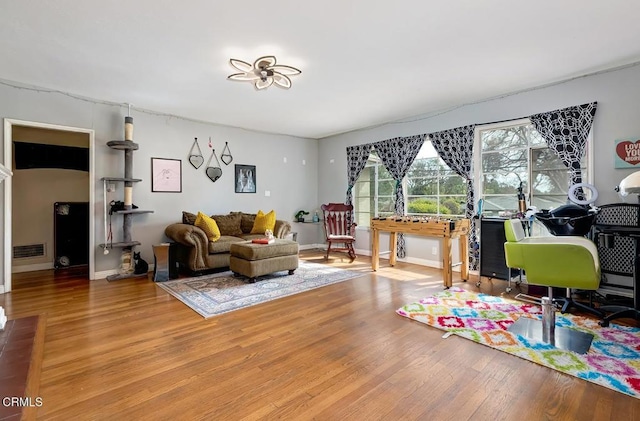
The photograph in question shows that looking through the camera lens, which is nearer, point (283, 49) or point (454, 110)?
point (283, 49)

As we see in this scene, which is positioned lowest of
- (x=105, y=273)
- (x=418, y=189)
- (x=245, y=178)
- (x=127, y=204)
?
(x=105, y=273)

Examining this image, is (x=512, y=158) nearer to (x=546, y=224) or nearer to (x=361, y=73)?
(x=546, y=224)

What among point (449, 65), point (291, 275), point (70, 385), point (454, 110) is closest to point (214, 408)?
point (70, 385)

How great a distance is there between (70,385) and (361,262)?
419cm

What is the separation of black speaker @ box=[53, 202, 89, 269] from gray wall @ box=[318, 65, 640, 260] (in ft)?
18.3

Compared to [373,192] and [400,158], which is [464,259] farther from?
[373,192]

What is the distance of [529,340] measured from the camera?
2.31 m

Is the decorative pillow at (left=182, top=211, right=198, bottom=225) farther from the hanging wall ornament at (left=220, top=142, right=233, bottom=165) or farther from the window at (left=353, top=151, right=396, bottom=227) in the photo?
the window at (left=353, top=151, right=396, bottom=227)

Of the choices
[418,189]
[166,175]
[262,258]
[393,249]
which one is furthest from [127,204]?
[418,189]

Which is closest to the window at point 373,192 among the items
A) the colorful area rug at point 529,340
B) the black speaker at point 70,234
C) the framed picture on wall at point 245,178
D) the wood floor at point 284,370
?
the framed picture on wall at point 245,178

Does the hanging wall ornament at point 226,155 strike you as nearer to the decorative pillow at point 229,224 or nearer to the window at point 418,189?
the decorative pillow at point 229,224

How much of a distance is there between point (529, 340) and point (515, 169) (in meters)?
2.57

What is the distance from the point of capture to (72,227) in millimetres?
5082

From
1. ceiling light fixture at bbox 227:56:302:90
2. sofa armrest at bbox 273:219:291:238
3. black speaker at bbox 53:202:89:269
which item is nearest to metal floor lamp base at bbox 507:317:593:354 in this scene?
ceiling light fixture at bbox 227:56:302:90
